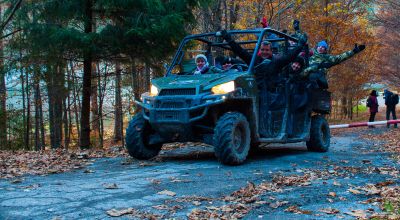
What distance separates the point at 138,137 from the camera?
8633 millimetres

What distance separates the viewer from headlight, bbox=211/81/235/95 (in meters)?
7.91

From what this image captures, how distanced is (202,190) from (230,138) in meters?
1.82

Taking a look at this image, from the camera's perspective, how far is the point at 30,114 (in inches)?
861

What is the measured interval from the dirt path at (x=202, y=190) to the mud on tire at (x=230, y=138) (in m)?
0.17

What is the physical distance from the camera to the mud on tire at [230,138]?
7742 mm

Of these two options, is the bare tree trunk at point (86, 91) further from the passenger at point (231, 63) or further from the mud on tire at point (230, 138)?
the mud on tire at point (230, 138)

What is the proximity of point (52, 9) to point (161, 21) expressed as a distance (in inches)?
102

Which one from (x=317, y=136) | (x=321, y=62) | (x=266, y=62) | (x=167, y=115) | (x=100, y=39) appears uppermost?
(x=100, y=39)

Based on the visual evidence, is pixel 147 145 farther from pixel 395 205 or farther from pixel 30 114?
pixel 30 114

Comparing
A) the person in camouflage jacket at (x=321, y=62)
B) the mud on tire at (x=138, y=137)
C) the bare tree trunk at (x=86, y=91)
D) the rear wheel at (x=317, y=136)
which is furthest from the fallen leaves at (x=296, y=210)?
the bare tree trunk at (x=86, y=91)

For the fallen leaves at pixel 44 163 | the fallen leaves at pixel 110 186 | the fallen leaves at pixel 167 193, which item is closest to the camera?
the fallen leaves at pixel 167 193

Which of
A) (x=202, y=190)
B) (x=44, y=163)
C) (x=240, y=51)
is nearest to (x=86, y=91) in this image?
(x=44, y=163)

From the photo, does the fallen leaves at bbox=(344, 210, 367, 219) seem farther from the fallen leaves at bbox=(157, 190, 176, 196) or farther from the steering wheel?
the steering wheel

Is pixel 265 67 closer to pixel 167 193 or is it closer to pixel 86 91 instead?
pixel 167 193
